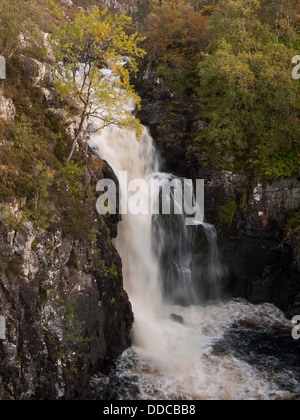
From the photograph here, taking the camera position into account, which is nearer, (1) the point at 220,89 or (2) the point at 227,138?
(2) the point at 227,138

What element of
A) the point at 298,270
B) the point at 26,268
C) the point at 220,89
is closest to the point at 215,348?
the point at 298,270

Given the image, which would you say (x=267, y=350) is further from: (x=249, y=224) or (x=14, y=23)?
(x=14, y=23)

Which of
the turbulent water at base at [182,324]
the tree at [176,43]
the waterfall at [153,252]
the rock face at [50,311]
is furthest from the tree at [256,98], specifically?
the rock face at [50,311]

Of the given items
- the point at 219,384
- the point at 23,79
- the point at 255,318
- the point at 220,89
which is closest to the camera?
the point at 219,384

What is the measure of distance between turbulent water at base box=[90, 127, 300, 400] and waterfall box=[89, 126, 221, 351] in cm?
5

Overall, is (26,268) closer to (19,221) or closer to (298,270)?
(19,221)

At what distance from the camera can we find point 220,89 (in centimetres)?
2048

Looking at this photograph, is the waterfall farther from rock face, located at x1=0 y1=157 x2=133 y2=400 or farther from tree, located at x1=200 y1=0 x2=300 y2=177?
tree, located at x1=200 y1=0 x2=300 y2=177

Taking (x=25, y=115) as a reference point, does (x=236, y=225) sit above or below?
below

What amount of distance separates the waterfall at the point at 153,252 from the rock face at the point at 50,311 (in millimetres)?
3431

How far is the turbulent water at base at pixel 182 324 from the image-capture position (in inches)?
→ 406

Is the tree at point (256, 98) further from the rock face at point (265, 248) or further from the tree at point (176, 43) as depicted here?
the tree at point (176, 43)
